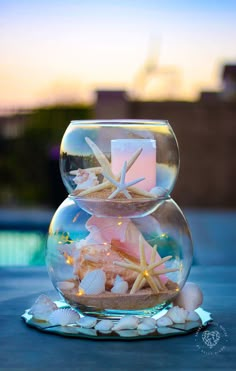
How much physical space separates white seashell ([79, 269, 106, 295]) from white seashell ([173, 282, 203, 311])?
15 cm

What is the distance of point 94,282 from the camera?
3.47ft

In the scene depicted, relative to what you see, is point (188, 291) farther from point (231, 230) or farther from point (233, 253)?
point (231, 230)

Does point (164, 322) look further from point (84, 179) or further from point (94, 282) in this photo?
point (84, 179)

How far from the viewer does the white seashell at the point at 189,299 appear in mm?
1138

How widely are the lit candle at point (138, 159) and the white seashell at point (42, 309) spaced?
9.4 inches

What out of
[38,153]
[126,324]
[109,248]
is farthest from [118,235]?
[38,153]

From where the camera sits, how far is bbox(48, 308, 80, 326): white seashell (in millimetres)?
1067

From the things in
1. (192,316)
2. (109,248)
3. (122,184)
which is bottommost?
(192,316)

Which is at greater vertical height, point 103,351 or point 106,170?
point 106,170

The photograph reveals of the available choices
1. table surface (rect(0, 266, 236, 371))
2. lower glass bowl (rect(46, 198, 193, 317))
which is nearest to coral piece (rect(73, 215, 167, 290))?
lower glass bowl (rect(46, 198, 193, 317))

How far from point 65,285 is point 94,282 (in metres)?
0.07

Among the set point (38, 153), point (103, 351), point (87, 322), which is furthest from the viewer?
point (38, 153)

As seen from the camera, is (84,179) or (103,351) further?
(84,179)

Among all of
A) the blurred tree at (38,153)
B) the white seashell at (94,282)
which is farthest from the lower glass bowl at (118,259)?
the blurred tree at (38,153)
